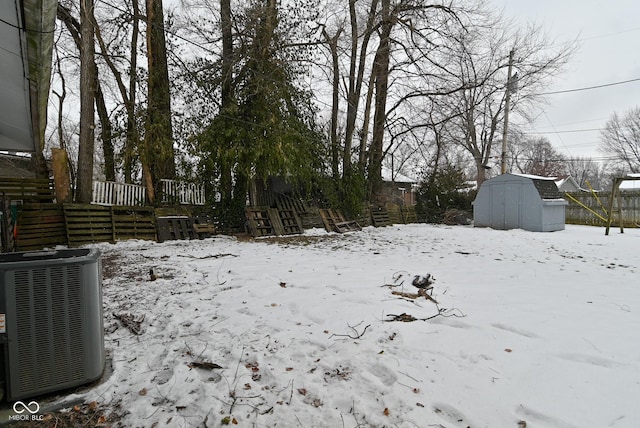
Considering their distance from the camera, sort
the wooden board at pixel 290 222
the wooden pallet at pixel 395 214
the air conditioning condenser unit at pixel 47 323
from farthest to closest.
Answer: the wooden pallet at pixel 395 214 → the wooden board at pixel 290 222 → the air conditioning condenser unit at pixel 47 323

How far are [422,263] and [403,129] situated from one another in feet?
38.6

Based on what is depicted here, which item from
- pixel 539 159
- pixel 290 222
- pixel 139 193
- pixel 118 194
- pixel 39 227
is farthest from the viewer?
pixel 539 159

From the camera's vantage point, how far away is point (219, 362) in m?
2.05

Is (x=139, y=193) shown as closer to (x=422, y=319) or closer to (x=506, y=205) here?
(x=422, y=319)

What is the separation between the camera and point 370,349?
221 centimetres

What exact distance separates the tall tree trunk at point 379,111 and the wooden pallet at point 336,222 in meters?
2.56

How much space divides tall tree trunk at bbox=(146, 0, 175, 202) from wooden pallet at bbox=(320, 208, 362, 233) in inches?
207

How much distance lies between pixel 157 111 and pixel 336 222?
22.0ft

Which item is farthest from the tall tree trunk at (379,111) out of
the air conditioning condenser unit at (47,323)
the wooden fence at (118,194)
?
the air conditioning condenser unit at (47,323)

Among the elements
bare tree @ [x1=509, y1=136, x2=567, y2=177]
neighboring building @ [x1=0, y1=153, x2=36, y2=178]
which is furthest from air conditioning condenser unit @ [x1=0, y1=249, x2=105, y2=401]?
bare tree @ [x1=509, y1=136, x2=567, y2=177]

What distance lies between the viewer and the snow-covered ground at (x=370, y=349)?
5.19 feet

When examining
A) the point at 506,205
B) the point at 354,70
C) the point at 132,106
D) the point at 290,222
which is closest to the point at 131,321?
the point at 290,222

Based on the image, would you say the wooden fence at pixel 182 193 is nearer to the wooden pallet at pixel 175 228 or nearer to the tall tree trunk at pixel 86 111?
the wooden pallet at pixel 175 228

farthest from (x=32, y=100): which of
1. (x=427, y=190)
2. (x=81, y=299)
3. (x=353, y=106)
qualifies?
(x=427, y=190)
